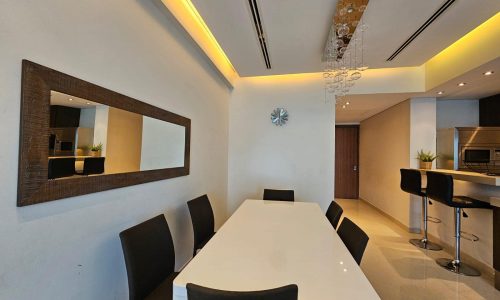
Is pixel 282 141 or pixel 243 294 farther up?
pixel 282 141

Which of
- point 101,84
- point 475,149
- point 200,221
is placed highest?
point 101,84

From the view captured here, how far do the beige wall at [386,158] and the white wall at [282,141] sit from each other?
1537 millimetres

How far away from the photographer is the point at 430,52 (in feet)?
9.69

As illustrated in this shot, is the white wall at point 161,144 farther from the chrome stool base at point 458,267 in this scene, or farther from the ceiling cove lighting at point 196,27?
the chrome stool base at point 458,267

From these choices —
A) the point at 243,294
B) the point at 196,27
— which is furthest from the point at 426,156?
the point at 243,294

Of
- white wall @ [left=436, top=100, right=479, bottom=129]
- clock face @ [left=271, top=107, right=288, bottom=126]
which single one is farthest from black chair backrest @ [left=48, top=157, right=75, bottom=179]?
white wall @ [left=436, top=100, right=479, bottom=129]

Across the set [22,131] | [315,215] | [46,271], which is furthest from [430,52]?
[46,271]

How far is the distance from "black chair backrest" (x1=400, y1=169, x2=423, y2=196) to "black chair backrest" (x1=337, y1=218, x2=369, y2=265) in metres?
2.32

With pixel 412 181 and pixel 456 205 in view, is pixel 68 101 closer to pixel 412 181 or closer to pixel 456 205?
pixel 456 205

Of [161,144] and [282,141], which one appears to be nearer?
[161,144]

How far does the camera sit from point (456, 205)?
8.57ft

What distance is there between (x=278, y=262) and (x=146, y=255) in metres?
0.84

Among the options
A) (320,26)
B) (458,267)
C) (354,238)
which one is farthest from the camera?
(458,267)

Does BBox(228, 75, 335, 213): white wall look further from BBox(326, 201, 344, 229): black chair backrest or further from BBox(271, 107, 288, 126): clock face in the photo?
BBox(326, 201, 344, 229): black chair backrest
